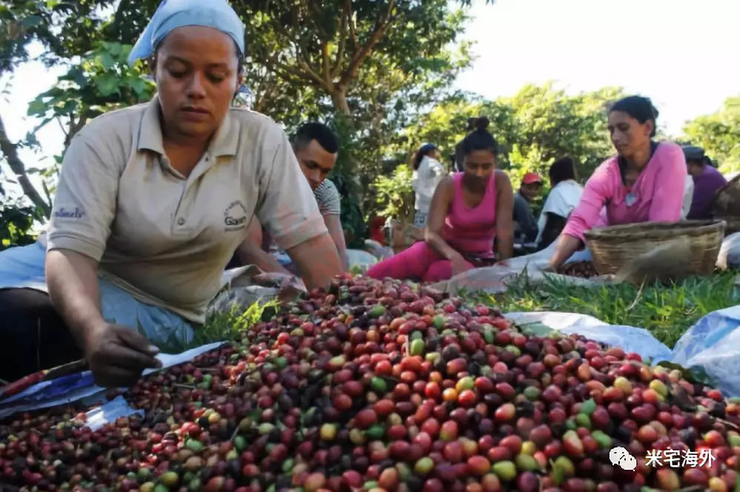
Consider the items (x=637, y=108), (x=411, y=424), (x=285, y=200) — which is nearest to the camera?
(x=411, y=424)

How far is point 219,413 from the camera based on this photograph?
1.46 metres

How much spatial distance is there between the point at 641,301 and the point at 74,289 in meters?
2.32

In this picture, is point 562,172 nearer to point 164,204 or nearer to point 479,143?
point 479,143

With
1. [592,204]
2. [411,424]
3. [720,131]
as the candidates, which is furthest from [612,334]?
[720,131]

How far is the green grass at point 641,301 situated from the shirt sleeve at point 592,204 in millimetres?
714

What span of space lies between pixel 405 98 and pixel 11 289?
608 inches

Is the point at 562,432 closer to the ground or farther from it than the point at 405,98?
closer to the ground

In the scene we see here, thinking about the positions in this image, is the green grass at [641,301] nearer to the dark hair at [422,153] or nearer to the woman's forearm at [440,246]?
the woman's forearm at [440,246]

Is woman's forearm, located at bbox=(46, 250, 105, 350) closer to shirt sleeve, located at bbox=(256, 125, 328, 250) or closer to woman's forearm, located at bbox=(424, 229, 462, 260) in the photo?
shirt sleeve, located at bbox=(256, 125, 328, 250)

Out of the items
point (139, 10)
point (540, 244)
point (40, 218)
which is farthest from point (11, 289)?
point (139, 10)

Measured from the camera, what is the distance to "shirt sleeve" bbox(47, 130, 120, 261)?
2.02 m

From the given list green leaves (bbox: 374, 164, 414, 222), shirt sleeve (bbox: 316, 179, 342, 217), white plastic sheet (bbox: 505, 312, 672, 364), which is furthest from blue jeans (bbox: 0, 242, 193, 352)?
green leaves (bbox: 374, 164, 414, 222)

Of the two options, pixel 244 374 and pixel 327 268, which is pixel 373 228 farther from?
pixel 244 374

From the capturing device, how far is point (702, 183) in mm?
5895
